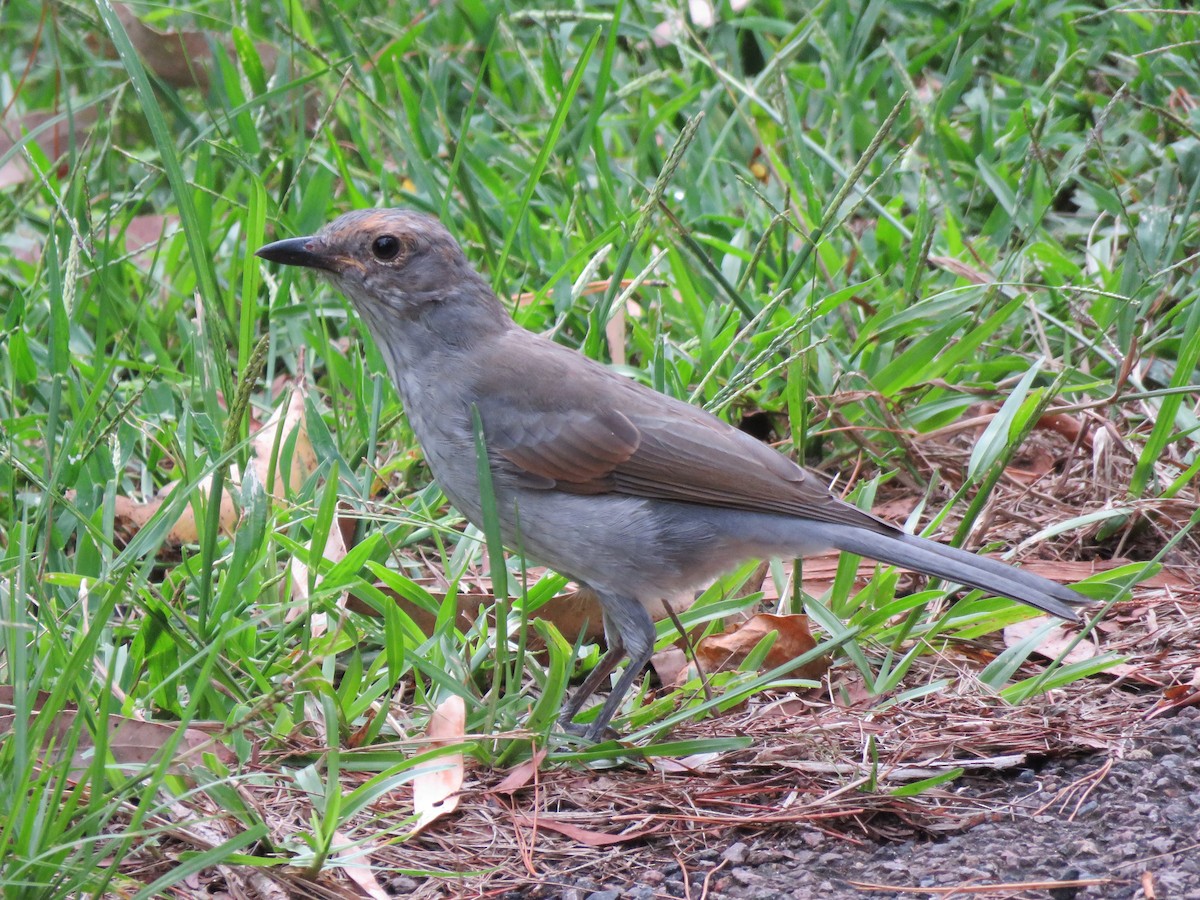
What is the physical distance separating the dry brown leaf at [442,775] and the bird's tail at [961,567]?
3.77 ft

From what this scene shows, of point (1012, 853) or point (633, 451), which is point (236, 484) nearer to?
point (633, 451)

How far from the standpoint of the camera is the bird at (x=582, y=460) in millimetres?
3928

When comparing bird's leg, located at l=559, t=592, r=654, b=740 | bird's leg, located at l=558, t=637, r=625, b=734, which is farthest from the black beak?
bird's leg, located at l=558, t=637, r=625, b=734

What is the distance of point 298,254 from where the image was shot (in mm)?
4207

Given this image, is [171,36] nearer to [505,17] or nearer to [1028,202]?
[505,17]

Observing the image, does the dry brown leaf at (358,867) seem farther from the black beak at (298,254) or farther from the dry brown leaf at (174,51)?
the dry brown leaf at (174,51)

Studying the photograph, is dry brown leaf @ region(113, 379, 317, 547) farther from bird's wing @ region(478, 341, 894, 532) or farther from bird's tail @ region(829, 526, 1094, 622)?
bird's tail @ region(829, 526, 1094, 622)

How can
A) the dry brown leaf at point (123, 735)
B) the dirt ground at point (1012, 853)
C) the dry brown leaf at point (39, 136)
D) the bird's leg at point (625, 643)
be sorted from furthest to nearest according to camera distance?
the dry brown leaf at point (39, 136) → the bird's leg at point (625, 643) → the dry brown leaf at point (123, 735) → the dirt ground at point (1012, 853)

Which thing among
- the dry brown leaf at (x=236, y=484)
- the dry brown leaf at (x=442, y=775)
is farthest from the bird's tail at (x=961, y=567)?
the dry brown leaf at (x=236, y=484)

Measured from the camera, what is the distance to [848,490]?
477 cm

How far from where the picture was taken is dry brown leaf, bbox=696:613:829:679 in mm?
3977

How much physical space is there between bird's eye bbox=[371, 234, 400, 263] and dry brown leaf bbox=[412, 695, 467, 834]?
4.87 ft

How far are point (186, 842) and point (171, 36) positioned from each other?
4.80 metres

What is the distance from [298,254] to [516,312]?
120cm
